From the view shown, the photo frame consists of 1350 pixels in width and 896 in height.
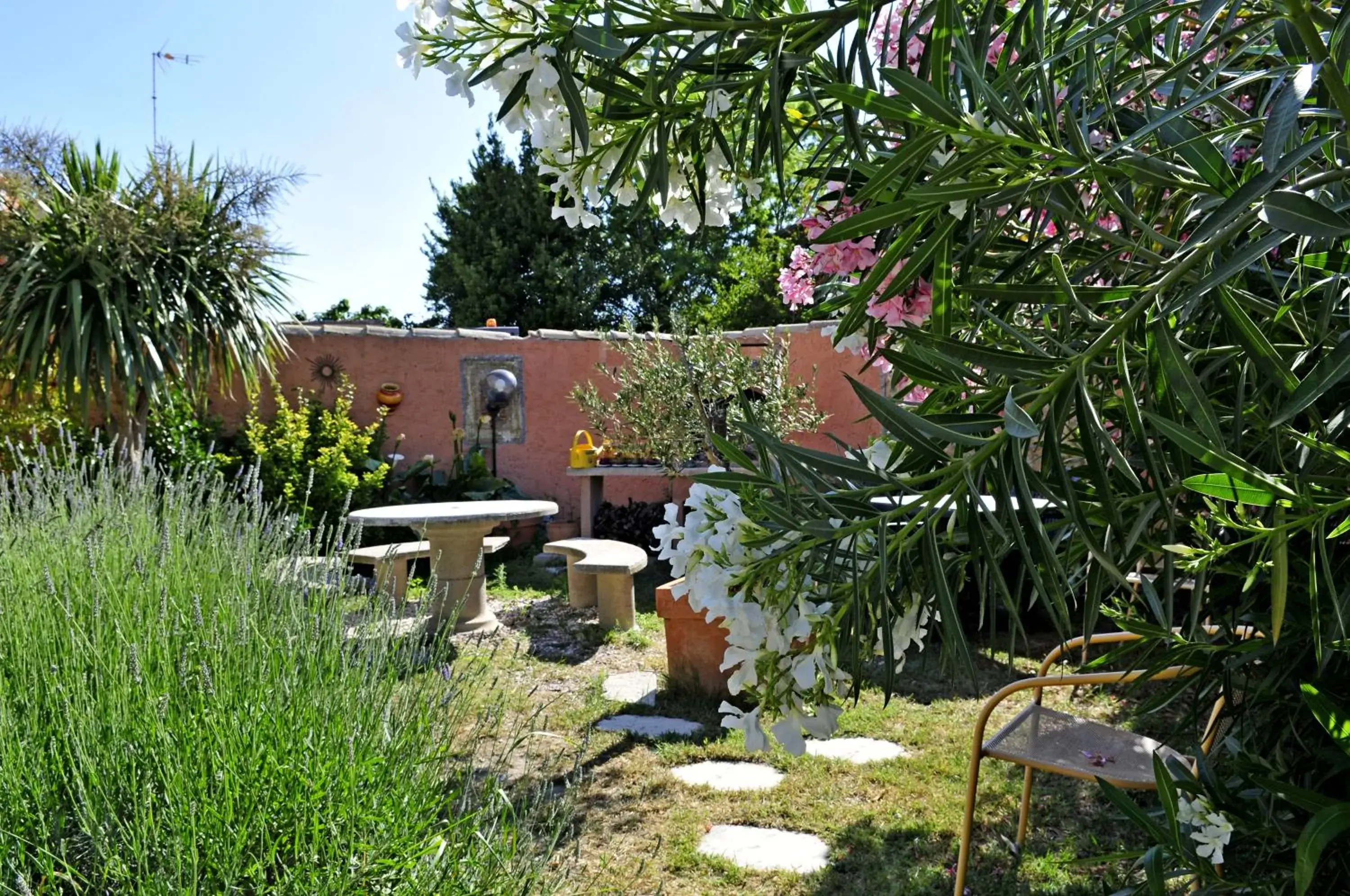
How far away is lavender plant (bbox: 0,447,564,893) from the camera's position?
1.38m

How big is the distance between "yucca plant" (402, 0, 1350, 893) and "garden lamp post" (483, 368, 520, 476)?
6847 mm

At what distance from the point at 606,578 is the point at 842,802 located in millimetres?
2329

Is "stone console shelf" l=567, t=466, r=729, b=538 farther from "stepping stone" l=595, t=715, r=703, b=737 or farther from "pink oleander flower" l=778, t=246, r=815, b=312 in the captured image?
"pink oleander flower" l=778, t=246, r=815, b=312

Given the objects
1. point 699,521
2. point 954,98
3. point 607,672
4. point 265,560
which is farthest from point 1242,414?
point 607,672

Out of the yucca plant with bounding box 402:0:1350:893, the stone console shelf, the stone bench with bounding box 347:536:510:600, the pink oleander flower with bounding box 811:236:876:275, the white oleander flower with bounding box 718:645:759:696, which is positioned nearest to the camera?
the yucca plant with bounding box 402:0:1350:893

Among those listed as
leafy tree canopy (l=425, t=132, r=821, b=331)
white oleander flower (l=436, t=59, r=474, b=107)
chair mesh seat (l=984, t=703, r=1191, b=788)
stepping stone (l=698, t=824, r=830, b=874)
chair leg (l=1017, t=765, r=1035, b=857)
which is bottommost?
stepping stone (l=698, t=824, r=830, b=874)

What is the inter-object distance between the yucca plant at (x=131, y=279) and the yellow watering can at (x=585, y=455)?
244cm

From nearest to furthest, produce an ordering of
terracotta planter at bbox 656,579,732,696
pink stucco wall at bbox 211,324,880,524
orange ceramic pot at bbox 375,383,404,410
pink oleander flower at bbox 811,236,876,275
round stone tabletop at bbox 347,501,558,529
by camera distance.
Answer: pink oleander flower at bbox 811,236,876,275 < terracotta planter at bbox 656,579,732,696 < round stone tabletop at bbox 347,501,558,529 < pink stucco wall at bbox 211,324,880,524 < orange ceramic pot at bbox 375,383,404,410

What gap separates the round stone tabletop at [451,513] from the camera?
480 cm

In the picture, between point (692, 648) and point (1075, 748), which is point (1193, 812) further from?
point (692, 648)

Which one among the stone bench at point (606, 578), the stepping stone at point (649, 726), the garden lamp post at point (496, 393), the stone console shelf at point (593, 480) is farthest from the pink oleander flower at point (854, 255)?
the garden lamp post at point (496, 393)

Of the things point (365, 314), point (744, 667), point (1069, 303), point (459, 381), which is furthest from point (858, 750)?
point (365, 314)

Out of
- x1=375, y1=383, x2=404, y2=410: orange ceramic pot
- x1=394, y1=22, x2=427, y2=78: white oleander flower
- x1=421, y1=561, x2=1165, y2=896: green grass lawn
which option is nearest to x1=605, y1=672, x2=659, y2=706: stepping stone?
x1=421, y1=561, x2=1165, y2=896: green grass lawn

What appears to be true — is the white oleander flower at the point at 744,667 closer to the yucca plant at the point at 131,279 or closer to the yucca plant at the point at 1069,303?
the yucca plant at the point at 1069,303
